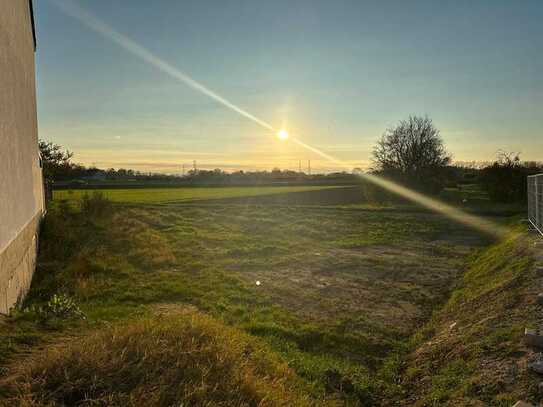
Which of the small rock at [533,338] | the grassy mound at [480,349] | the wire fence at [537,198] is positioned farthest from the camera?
the wire fence at [537,198]

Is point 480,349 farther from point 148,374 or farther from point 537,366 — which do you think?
point 148,374

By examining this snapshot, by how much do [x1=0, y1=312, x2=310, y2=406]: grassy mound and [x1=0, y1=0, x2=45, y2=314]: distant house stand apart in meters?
2.67

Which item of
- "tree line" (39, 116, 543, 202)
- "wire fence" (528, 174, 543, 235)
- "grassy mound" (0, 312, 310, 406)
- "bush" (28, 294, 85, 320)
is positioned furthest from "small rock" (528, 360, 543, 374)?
"tree line" (39, 116, 543, 202)

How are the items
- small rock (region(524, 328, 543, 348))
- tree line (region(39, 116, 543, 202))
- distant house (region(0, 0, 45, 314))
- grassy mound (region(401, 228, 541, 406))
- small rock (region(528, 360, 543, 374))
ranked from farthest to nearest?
tree line (region(39, 116, 543, 202)) < distant house (region(0, 0, 45, 314)) < small rock (region(524, 328, 543, 348)) < grassy mound (region(401, 228, 541, 406)) < small rock (region(528, 360, 543, 374))

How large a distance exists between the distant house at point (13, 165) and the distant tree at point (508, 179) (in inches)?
1513

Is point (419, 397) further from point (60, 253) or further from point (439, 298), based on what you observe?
point (60, 253)

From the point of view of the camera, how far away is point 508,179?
36.8 metres

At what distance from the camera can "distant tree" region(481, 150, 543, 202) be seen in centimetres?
3578

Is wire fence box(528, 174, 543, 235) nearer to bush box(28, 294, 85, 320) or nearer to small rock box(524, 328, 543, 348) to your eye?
small rock box(524, 328, 543, 348)

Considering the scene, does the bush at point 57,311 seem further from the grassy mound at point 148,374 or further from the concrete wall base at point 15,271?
the grassy mound at point 148,374

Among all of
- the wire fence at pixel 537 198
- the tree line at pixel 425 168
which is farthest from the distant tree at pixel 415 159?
the wire fence at pixel 537 198

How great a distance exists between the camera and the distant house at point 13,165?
6.85 metres

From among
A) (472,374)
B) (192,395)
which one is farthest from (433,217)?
(192,395)

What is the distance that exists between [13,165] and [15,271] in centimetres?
218
